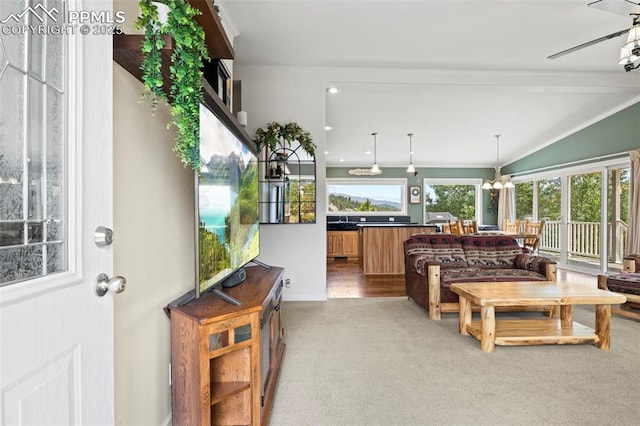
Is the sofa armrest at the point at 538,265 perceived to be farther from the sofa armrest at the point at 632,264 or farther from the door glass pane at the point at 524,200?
the door glass pane at the point at 524,200

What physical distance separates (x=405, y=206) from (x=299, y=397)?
759cm

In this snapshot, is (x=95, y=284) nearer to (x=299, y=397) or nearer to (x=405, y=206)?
(x=299, y=397)

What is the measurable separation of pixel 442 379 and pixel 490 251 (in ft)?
7.93

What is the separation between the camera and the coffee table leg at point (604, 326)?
2654 millimetres

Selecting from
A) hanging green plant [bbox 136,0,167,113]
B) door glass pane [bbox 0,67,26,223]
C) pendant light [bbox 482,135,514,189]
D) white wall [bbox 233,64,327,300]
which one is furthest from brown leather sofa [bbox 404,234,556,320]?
door glass pane [bbox 0,67,26,223]

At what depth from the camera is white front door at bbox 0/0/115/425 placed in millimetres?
672

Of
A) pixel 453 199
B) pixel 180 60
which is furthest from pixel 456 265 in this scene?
pixel 453 199

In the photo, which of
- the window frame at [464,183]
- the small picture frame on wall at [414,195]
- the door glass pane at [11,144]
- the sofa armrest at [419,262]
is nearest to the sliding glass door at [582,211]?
the window frame at [464,183]

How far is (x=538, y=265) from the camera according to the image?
3662 millimetres

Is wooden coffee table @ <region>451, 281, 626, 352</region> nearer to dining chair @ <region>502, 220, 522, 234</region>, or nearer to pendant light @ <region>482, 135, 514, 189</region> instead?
dining chair @ <region>502, 220, 522, 234</region>

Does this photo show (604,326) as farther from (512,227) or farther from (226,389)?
(512,227)

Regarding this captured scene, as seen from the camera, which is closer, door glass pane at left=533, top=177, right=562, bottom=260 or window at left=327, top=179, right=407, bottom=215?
door glass pane at left=533, top=177, right=562, bottom=260

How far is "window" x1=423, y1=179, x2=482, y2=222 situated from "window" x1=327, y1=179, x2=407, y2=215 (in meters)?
0.80

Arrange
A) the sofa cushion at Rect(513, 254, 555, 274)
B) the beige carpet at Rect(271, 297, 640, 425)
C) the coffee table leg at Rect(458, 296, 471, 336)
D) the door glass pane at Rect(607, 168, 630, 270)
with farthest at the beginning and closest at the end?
the door glass pane at Rect(607, 168, 630, 270), the sofa cushion at Rect(513, 254, 555, 274), the coffee table leg at Rect(458, 296, 471, 336), the beige carpet at Rect(271, 297, 640, 425)
